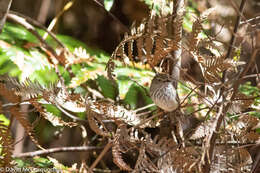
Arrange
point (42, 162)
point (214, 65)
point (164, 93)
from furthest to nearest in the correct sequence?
point (42, 162)
point (164, 93)
point (214, 65)

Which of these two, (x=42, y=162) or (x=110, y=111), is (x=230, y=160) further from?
(x=42, y=162)

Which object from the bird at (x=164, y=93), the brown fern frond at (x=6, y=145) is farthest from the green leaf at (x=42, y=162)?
the bird at (x=164, y=93)

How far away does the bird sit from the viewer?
80 centimetres

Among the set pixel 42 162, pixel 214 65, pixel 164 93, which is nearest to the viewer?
pixel 214 65

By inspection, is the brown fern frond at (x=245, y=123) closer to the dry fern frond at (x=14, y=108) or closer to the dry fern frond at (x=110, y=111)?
the dry fern frond at (x=110, y=111)

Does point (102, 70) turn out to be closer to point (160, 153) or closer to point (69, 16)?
point (160, 153)

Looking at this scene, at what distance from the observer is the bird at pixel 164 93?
0.80 metres

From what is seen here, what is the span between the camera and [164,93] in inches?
31.5

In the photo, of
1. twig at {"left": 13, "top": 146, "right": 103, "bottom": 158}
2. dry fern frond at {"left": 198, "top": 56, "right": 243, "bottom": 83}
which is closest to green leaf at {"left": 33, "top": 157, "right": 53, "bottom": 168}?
twig at {"left": 13, "top": 146, "right": 103, "bottom": 158}

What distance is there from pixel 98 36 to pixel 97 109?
1.19 meters

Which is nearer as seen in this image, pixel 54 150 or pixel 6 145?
pixel 6 145

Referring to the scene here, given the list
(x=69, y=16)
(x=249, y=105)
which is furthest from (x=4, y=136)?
(x=69, y=16)

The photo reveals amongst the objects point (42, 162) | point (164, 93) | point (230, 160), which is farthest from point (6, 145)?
point (230, 160)

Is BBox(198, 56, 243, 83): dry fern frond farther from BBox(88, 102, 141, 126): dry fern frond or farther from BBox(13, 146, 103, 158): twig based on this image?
BBox(13, 146, 103, 158): twig
